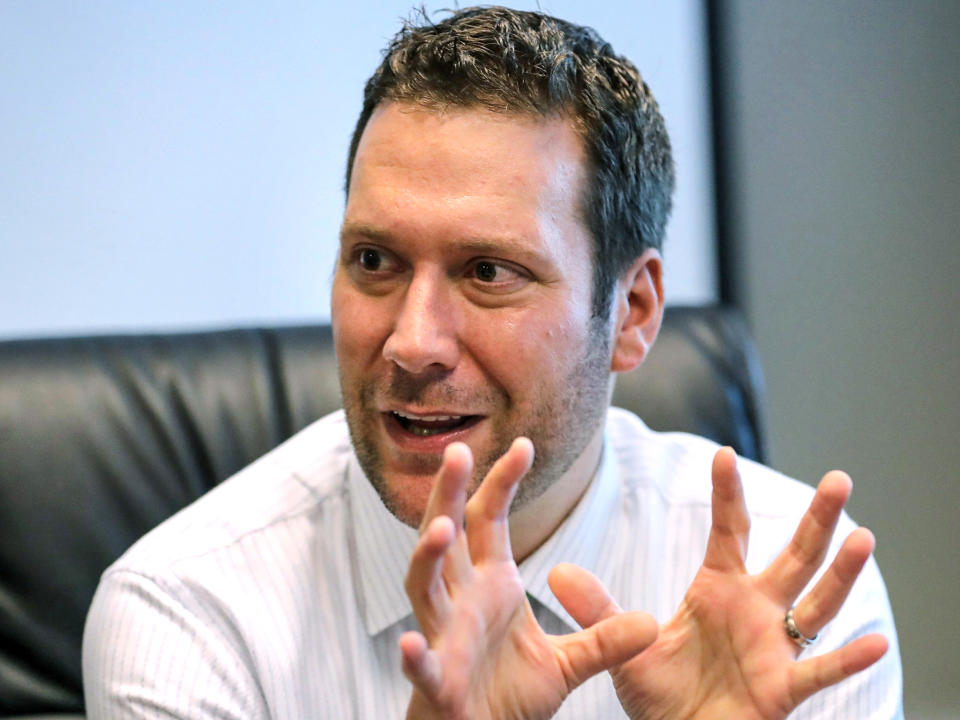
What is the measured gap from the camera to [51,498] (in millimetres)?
1144

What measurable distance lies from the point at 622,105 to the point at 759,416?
1.67 ft

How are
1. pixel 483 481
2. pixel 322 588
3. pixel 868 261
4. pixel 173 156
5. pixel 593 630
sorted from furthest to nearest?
1. pixel 868 261
2. pixel 173 156
3. pixel 322 588
4. pixel 483 481
5. pixel 593 630

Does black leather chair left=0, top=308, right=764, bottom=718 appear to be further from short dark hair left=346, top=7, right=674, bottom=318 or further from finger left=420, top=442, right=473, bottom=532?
finger left=420, top=442, right=473, bottom=532

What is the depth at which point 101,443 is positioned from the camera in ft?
3.87

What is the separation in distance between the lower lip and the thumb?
25cm

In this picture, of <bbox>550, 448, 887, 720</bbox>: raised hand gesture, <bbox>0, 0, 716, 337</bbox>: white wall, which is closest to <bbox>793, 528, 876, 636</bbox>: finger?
<bbox>550, 448, 887, 720</bbox>: raised hand gesture

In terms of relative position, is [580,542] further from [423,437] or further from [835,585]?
[835,585]

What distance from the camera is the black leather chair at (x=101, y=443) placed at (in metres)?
1.14

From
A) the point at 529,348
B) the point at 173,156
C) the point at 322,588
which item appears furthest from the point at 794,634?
the point at 173,156

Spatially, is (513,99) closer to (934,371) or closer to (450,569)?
(450,569)

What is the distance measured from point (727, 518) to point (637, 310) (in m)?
0.49

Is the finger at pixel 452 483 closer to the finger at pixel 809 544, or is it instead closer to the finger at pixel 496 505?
the finger at pixel 496 505

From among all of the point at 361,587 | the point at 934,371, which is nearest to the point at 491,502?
the point at 361,587

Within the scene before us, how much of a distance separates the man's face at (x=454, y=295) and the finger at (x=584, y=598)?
0.86 ft
